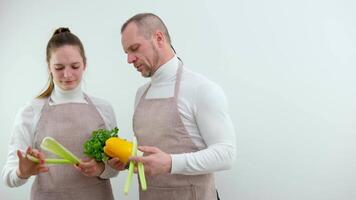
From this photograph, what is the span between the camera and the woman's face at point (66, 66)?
1.37m

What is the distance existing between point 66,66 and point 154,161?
20.0 inches

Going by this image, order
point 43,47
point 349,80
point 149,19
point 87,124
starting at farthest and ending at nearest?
point 43,47 → point 349,80 → point 87,124 → point 149,19

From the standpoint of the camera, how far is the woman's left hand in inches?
49.3

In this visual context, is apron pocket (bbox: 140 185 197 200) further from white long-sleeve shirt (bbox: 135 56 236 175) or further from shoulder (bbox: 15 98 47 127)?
shoulder (bbox: 15 98 47 127)

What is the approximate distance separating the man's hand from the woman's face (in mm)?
439

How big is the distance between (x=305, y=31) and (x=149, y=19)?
28.9 inches

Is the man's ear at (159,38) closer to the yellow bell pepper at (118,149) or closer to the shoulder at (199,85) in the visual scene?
the shoulder at (199,85)

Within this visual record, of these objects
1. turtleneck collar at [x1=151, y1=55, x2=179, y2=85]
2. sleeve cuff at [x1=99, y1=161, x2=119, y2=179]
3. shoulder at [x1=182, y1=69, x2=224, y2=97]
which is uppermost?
turtleneck collar at [x1=151, y1=55, x2=179, y2=85]

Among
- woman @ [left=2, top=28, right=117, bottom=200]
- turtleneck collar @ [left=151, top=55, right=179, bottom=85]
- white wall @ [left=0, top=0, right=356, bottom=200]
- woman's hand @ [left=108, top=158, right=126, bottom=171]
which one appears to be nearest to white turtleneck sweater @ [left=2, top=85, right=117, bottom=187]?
woman @ [left=2, top=28, right=117, bottom=200]

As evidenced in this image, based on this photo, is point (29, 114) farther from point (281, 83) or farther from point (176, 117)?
point (281, 83)

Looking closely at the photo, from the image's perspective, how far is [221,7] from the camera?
176cm

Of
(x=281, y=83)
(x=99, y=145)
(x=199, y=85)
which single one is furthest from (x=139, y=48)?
(x=281, y=83)

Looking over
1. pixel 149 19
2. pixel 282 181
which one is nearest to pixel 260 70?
pixel 282 181

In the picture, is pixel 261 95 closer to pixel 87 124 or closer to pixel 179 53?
pixel 179 53
